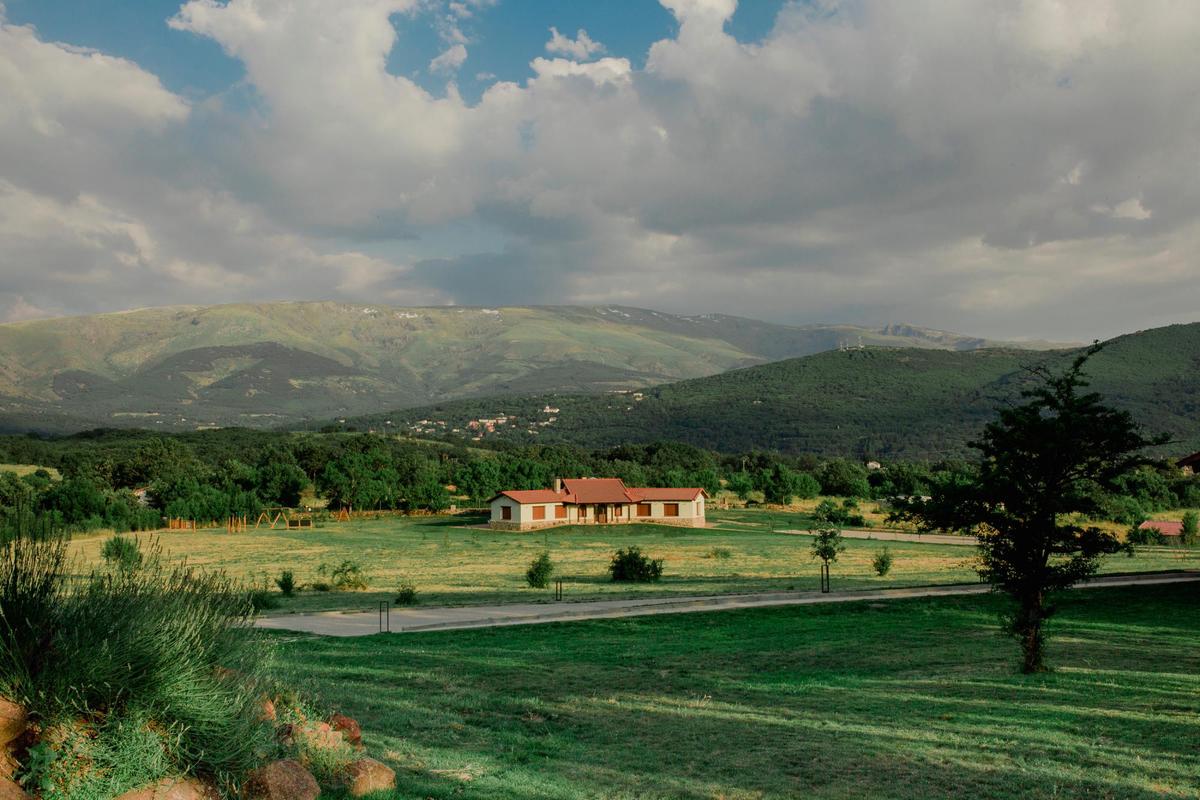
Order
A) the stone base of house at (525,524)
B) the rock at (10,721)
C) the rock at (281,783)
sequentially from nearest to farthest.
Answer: the rock at (10,721)
the rock at (281,783)
the stone base of house at (525,524)

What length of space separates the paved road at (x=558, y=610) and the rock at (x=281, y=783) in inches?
573

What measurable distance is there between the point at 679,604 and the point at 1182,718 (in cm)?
1690

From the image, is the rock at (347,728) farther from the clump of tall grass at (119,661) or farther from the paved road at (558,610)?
the paved road at (558,610)

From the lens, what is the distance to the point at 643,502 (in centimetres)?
7912

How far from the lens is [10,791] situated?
6.61 meters

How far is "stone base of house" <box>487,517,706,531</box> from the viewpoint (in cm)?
7394

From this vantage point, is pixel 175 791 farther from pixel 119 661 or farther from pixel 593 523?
pixel 593 523

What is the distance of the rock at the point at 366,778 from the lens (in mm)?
8742

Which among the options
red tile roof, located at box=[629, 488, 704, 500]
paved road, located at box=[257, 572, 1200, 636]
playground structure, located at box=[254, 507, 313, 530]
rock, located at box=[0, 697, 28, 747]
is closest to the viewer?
rock, located at box=[0, 697, 28, 747]

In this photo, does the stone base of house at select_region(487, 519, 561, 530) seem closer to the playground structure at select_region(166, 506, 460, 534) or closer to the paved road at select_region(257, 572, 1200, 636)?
the playground structure at select_region(166, 506, 460, 534)

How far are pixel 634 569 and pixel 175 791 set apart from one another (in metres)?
31.0

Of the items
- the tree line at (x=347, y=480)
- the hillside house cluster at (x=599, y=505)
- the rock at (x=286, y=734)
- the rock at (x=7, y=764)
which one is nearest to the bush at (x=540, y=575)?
the rock at (x=286, y=734)

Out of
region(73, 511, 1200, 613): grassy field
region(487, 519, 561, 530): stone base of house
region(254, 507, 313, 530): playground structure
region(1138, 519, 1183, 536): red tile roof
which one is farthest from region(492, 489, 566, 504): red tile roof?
region(1138, 519, 1183, 536): red tile roof

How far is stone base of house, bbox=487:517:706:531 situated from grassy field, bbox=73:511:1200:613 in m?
2.43
